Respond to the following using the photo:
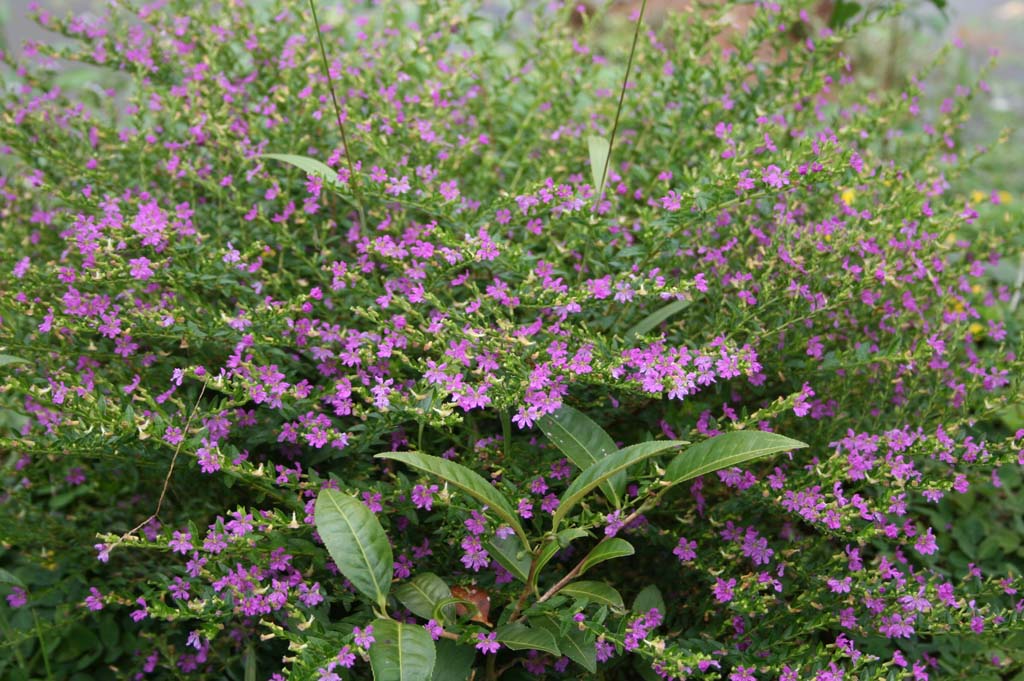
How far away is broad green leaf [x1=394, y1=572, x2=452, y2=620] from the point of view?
5.77ft

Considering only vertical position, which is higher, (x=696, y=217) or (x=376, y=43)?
(x=376, y=43)

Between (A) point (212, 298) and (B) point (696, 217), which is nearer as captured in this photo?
(B) point (696, 217)

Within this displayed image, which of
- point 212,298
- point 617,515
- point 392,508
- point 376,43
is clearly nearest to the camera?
point 617,515

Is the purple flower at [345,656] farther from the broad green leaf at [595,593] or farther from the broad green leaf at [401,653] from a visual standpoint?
the broad green leaf at [595,593]

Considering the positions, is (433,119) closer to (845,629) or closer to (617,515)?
(617,515)

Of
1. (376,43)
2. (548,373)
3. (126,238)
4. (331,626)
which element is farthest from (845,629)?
(376,43)

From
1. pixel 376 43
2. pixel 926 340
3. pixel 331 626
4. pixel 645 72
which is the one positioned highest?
pixel 645 72

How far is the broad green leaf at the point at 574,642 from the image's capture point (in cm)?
167

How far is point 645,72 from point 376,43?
82cm

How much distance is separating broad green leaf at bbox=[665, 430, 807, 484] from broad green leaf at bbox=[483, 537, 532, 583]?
0.32 m

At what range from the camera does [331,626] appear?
1756mm

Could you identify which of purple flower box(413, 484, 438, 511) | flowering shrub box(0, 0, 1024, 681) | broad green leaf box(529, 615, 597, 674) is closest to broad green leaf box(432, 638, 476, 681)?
flowering shrub box(0, 0, 1024, 681)

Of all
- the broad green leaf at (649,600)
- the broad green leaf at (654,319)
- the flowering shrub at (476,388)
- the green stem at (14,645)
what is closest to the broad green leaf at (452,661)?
the flowering shrub at (476,388)

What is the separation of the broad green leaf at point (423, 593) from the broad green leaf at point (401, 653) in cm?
14
